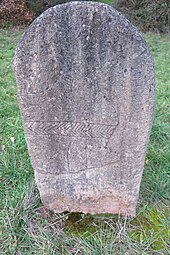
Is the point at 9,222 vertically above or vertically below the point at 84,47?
below

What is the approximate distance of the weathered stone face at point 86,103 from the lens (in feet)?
5.44

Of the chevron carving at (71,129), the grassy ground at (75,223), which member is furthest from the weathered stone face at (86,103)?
the grassy ground at (75,223)

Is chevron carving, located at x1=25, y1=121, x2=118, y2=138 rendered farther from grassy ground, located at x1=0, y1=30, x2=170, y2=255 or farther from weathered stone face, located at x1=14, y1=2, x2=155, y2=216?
grassy ground, located at x1=0, y1=30, x2=170, y2=255

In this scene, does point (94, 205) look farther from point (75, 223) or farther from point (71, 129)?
point (71, 129)

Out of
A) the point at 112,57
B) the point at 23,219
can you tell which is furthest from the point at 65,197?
the point at 112,57

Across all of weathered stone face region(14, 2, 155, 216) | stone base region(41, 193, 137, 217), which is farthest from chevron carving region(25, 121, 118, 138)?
stone base region(41, 193, 137, 217)

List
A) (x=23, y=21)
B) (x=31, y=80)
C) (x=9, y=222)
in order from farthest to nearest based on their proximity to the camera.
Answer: (x=23, y=21)
(x=9, y=222)
(x=31, y=80)

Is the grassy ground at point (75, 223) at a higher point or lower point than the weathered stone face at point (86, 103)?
lower

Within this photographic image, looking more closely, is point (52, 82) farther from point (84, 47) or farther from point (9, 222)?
point (9, 222)

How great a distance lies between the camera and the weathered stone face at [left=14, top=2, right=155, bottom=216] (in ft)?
5.44

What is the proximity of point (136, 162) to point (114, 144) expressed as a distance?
199 mm

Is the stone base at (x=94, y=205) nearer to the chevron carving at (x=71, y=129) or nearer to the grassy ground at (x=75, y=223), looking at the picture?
the grassy ground at (x=75, y=223)

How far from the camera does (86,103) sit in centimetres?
187

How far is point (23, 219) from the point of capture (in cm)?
221
